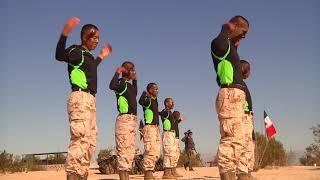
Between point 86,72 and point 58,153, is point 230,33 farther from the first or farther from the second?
point 58,153

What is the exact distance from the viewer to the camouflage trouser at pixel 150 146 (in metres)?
10.2

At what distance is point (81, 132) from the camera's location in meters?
5.90

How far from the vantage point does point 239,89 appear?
5.95m

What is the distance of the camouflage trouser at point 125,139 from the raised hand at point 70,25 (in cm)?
334

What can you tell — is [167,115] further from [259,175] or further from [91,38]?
[91,38]

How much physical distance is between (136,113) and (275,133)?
7.35 meters

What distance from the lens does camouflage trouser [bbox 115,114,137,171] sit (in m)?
8.62

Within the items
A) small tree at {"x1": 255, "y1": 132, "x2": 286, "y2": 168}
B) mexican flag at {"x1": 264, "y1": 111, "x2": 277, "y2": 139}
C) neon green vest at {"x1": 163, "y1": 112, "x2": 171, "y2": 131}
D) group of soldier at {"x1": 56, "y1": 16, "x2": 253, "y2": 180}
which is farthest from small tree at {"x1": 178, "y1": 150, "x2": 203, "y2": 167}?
group of soldier at {"x1": 56, "y1": 16, "x2": 253, "y2": 180}

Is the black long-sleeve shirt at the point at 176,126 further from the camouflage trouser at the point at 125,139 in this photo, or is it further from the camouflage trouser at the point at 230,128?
the camouflage trouser at the point at 230,128

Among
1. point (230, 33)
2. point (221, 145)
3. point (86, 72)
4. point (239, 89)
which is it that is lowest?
point (221, 145)

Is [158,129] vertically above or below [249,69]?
→ below

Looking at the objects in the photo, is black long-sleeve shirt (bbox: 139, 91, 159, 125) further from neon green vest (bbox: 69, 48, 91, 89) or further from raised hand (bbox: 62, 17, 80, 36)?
raised hand (bbox: 62, 17, 80, 36)

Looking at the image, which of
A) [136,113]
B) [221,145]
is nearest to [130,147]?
[136,113]

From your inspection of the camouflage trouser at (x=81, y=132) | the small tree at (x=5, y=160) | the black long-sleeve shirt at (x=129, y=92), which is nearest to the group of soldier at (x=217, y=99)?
the camouflage trouser at (x=81, y=132)
